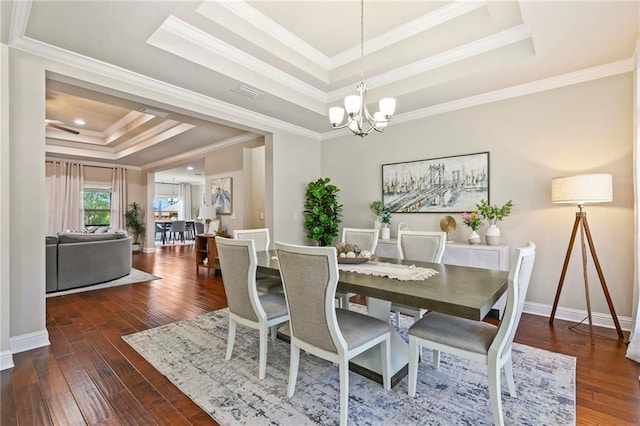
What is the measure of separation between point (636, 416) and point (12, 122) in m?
4.90

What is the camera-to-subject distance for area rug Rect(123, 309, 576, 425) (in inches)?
67.9

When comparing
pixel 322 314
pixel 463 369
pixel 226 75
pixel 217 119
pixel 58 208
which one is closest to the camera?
pixel 322 314

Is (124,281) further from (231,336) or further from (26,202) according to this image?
(231,336)

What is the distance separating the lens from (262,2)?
8.82ft

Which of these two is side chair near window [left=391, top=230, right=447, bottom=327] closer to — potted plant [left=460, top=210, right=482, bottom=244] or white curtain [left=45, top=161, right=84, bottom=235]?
potted plant [left=460, top=210, right=482, bottom=244]

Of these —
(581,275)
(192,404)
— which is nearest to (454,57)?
(581,275)

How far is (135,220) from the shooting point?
8.77 m

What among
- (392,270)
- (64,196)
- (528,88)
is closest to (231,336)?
(392,270)

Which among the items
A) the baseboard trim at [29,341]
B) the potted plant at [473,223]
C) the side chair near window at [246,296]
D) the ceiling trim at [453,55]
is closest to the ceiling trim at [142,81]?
the ceiling trim at [453,55]

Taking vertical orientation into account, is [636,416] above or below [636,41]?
below

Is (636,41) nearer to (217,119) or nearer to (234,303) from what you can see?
(234,303)

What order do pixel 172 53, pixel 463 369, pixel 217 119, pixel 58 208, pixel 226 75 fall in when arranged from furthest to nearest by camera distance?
pixel 58 208 < pixel 217 119 < pixel 226 75 < pixel 172 53 < pixel 463 369

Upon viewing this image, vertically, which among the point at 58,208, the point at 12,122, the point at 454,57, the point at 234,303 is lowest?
the point at 234,303

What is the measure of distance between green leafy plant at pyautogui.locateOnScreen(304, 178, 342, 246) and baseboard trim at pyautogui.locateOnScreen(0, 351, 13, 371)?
3554mm
